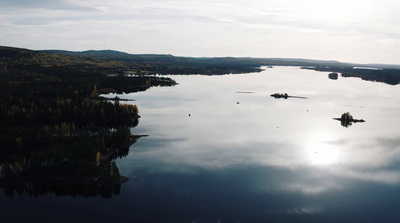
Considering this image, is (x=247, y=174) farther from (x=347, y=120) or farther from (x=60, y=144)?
(x=347, y=120)

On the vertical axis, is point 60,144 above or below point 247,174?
above

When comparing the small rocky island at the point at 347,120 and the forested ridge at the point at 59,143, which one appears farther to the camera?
the small rocky island at the point at 347,120

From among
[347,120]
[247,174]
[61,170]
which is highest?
[347,120]

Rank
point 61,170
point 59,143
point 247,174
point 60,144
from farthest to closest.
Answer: point 59,143
point 60,144
point 247,174
point 61,170

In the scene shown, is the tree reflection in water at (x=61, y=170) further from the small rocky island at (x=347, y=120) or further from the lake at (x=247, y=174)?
the small rocky island at (x=347, y=120)

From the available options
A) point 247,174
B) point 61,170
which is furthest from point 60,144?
point 247,174

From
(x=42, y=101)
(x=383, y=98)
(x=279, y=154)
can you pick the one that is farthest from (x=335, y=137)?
(x=383, y=98)

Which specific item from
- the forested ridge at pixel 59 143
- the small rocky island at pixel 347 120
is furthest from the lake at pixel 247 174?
the forested ridge at pixel 59 143

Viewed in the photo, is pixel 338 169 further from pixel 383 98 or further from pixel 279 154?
pixel 383 98

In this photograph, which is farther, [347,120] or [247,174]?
[347,120]
